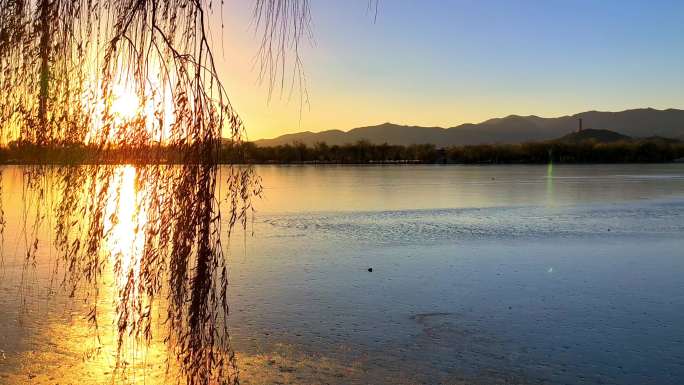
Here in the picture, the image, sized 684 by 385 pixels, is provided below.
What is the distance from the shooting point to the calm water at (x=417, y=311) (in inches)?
209

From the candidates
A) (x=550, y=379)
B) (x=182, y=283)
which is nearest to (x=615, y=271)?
(x=550, y=379)

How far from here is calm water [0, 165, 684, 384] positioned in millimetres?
5301

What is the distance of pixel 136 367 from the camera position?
5156mm

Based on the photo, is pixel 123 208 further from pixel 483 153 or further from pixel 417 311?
pixel 483 153

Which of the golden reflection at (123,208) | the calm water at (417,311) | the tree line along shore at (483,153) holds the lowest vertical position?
the calm water at (417,311)

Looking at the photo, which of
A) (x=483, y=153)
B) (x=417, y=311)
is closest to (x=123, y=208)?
(x=417, y=311)

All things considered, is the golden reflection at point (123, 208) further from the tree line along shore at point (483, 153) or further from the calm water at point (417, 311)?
the tree line along shore at point (483, 153)

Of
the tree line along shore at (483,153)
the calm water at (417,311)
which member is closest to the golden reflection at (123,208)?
the calm water at (417,311)

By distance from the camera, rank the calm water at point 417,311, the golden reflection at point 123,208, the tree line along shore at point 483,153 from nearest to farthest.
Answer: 1. the golden reflection at point 123,208
2. the calm water at point 417,311
3. the tree line along shore at point 483,153

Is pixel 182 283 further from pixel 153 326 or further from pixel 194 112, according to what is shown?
pixel 153 326

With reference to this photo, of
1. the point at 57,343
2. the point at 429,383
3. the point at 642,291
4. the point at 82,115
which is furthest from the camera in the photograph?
the point at 642,291

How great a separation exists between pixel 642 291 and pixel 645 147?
369 feet

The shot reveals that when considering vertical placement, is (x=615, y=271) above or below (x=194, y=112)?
below

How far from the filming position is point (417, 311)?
7.25 m
